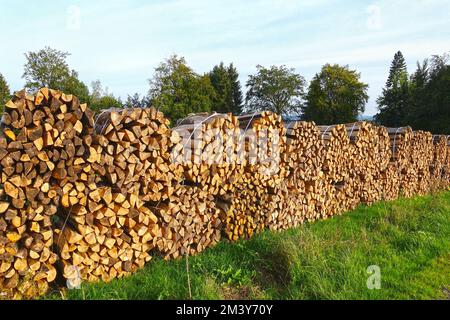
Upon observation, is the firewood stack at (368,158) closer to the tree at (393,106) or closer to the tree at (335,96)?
the tree at (393,106)

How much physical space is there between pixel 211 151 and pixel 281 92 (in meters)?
61.2

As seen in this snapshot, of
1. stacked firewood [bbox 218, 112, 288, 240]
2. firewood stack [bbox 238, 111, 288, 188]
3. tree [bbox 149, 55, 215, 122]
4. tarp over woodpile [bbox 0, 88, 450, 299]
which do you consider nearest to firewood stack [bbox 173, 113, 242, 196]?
tarp over woodpile [bbox 0, 88, 450, 299]

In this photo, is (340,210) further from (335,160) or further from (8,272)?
(8,272)

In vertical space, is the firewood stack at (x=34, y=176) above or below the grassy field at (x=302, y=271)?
above

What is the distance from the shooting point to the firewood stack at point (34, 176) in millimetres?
3639

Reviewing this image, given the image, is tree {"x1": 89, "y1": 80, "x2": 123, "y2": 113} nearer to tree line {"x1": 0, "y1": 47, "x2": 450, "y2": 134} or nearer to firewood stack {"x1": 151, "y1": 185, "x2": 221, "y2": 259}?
tree line {"x1": 0, "y1": 47, "x2": 450, "y2": 134}

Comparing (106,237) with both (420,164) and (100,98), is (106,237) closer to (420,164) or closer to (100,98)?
(420,164)

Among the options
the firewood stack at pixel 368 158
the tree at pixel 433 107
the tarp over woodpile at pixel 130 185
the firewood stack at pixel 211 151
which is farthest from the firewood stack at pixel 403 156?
the tree at pixel 433 107

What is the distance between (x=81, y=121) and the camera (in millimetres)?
4215

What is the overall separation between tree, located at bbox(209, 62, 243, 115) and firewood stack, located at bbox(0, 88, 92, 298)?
4917cm

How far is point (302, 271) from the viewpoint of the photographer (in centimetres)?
444

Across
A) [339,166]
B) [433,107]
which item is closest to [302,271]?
[339,166]
